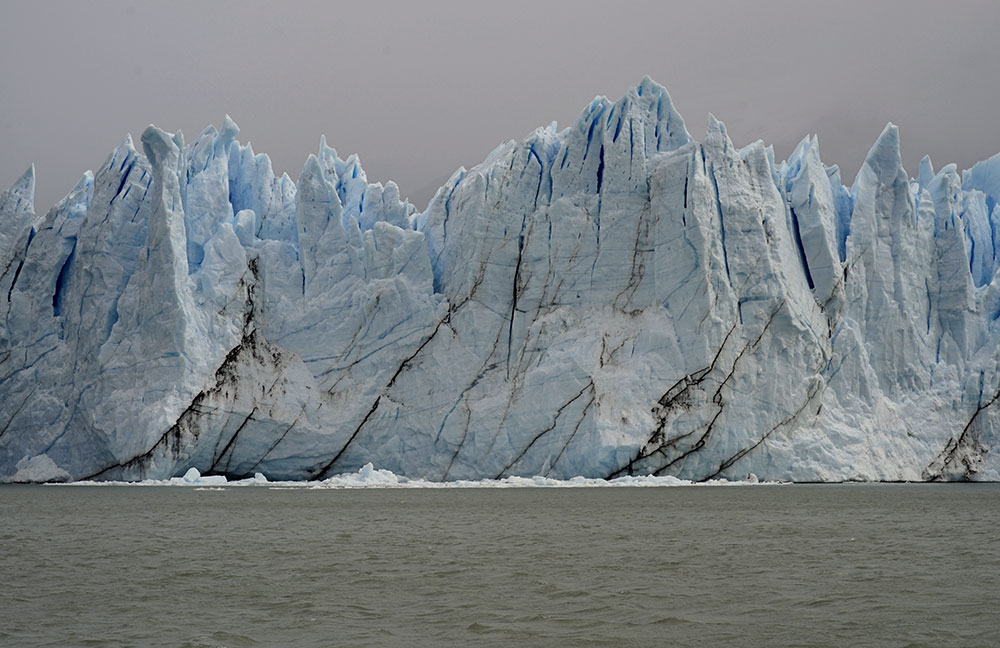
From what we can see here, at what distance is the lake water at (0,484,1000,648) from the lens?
708 cm

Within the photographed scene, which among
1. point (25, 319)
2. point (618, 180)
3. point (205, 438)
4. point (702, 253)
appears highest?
point (618, 180)

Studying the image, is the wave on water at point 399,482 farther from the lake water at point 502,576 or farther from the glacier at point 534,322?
the lake water at point 502,576

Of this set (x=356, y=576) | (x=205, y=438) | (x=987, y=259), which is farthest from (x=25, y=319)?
(x=987, y=259)

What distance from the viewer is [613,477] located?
83.1 feet

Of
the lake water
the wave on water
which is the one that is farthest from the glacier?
the lake water

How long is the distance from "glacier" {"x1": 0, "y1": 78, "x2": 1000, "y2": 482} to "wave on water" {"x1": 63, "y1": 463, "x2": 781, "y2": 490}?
305 millimetres

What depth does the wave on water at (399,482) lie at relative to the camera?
24.8 meters

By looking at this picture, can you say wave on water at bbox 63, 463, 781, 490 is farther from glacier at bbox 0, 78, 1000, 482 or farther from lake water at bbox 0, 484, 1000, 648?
lake water at bbox 0, 484, 1000, 648

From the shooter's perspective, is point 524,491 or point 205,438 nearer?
point 524,491

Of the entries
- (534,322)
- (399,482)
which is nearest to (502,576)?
(399,482)

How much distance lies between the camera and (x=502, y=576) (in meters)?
9.64

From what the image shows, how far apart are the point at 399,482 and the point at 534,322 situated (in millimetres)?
5379

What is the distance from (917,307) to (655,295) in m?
7.08

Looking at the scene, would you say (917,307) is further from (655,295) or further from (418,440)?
(418,440)
